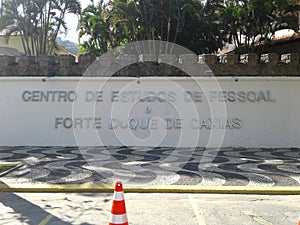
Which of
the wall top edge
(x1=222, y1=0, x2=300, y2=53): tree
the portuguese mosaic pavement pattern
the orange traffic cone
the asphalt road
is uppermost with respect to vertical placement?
(x1=222, y1=0, x2=300, y2=53): tree

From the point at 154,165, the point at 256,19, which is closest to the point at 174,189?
the point at 154,165

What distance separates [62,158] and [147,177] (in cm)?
324

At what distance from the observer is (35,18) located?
637 inches

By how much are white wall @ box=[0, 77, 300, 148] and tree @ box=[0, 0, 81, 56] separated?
5353 millimetres

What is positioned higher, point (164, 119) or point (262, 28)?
point (262, 28)

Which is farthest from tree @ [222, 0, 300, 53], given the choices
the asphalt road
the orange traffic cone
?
the orange traffic cone

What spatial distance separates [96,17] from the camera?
1973 centimetres

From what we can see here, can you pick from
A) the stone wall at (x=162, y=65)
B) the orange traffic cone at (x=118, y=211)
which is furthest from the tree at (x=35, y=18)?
the orange traffic cone at (x=118, y=211)

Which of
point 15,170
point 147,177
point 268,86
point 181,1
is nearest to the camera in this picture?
point 147,177

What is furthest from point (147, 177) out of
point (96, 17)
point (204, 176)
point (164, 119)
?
point (96, 17)

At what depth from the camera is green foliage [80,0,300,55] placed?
14781 millimetres

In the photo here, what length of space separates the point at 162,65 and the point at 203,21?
272 inches

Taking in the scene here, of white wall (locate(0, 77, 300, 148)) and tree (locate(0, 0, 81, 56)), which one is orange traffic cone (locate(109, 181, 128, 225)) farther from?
tree (locate(0, 0, 81, 56))

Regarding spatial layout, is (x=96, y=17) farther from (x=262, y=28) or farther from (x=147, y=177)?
(x=147, y=177)
